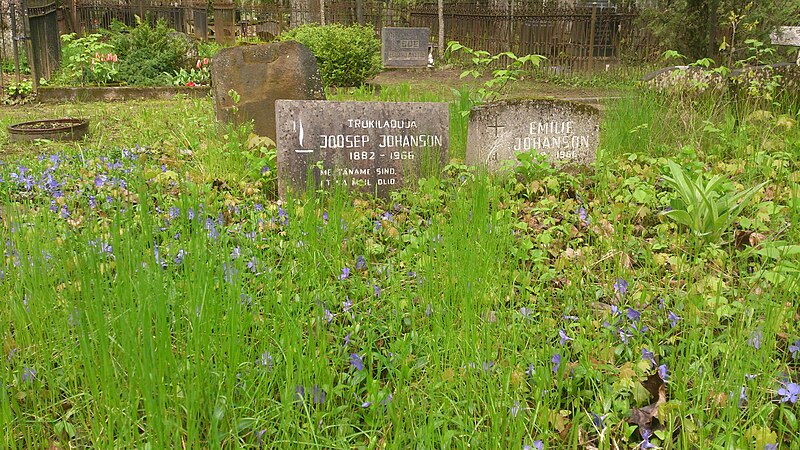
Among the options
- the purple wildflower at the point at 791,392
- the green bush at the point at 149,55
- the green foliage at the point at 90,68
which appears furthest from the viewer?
the green bush at the point at 149,55

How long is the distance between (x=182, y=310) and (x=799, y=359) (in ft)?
7.47

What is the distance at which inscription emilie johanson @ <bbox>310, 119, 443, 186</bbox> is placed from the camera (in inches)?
196

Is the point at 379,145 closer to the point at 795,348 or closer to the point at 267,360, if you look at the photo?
the point at 267,360

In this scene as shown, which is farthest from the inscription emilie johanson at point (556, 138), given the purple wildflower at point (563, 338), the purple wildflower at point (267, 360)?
the purple wildflower at point (267, 360)

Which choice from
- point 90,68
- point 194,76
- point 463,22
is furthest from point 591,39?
point 90,68

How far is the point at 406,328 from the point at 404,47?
14.9 m

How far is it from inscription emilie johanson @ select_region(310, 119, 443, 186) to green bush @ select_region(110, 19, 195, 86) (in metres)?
7.27

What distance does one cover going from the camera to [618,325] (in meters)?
2.82

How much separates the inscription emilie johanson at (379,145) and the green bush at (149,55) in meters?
7.27

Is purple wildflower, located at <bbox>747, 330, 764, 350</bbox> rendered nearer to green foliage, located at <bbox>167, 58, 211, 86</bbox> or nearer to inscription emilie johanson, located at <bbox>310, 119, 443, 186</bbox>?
inscription emilie johanson, located at <bbox>310, 119, 443, 186</bbox>

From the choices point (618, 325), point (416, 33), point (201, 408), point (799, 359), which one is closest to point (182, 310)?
point (201, 408)

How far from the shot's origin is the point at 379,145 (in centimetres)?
505

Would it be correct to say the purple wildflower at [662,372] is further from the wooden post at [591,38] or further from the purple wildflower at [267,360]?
the wooden post at [591,38]

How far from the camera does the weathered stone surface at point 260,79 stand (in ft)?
20.7
